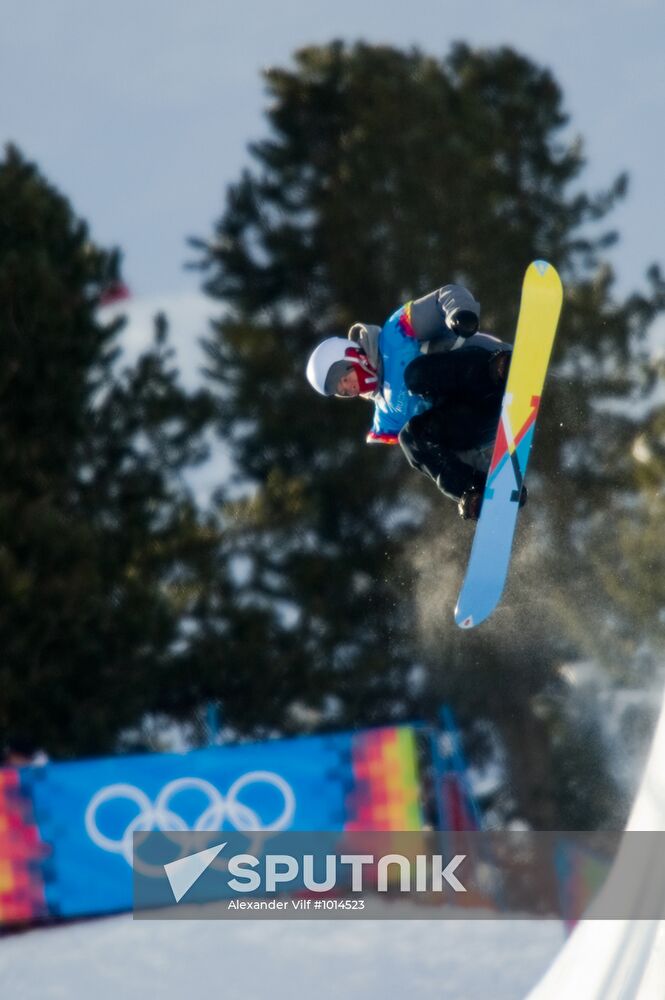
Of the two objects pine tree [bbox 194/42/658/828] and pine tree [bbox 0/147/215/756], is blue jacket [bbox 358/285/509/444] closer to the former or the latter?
pine tree [bbox 0/147/215/756]

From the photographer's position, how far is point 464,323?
726 centimetres

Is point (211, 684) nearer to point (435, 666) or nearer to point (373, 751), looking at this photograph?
point (435, 666)

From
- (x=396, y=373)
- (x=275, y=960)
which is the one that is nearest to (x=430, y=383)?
(x=396, y=373)

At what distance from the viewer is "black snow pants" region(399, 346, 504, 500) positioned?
7844 millimetres

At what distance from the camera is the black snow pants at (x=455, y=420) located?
7.84 meters

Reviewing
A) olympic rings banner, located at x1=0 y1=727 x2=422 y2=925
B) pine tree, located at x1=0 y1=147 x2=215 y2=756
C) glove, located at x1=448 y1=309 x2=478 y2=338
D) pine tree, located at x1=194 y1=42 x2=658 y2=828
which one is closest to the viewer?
glove, located at x1=448 y1=309 x2=478 y2=338

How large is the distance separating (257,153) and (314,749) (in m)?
15.1

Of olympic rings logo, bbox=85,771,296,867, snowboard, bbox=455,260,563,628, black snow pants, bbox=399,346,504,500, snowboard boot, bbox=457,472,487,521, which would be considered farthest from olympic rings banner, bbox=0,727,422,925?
black snow pants, bbox=399,346,504,500

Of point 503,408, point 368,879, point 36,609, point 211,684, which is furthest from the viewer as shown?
point 211,684

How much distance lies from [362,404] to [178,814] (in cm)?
1161

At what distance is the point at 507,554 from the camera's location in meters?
8.55

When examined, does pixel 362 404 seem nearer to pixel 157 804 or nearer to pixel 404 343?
pixel 157 804

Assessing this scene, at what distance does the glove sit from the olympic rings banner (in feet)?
13.8

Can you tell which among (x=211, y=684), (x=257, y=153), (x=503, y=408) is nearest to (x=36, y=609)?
(x=211, y=684)
